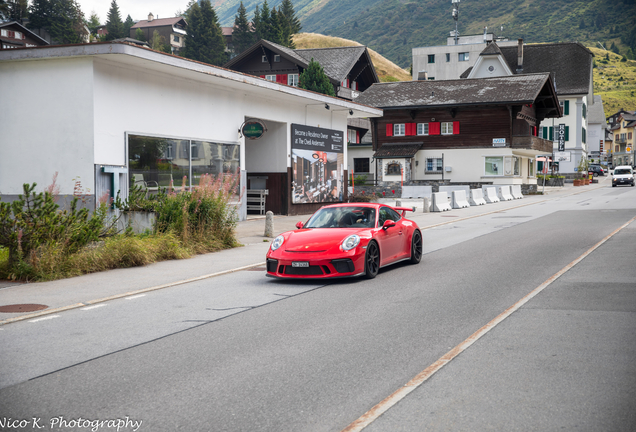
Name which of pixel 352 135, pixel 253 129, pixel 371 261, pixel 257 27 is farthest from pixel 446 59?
pixel 371 261

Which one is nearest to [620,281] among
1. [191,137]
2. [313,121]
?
[191,137]

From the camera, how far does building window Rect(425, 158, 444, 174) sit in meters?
55.4

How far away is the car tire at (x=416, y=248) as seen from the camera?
12625 millimetres

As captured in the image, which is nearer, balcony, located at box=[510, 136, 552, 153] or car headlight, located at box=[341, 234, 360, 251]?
car headlight, located at box=[341, 234, 360, 251]

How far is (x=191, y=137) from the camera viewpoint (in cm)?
2086

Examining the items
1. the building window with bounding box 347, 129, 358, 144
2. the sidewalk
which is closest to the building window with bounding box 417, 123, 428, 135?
the building window with bounding box 347, 129, 358, 144

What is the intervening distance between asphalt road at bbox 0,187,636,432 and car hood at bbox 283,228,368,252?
2.08 feet

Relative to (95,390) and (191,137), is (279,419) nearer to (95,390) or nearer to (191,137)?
(95,390)

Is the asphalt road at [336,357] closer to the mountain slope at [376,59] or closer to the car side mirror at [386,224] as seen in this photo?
the car side mirror at [386,224]

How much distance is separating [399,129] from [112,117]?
4188 centimetres

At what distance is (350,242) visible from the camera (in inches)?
413

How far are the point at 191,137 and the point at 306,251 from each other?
11575 mm

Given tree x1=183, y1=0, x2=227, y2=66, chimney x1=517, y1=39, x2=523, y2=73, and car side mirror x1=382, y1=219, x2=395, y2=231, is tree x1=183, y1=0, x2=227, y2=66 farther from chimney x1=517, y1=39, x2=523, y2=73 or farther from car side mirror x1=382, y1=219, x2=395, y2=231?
car side mirror x1=382, y1=219, x2=395, y2=231

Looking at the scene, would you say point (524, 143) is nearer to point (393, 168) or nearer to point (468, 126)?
point (468, 126)
